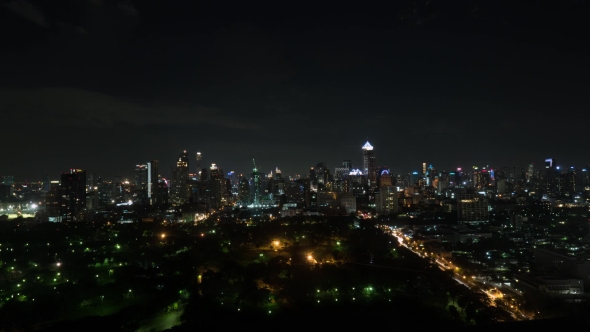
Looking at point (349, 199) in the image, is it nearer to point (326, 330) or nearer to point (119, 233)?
point (119, 233)


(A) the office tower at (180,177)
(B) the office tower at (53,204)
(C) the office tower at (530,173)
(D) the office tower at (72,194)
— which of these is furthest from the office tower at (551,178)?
(B) the office tower at (53,204)

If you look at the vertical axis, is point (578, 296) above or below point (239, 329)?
below

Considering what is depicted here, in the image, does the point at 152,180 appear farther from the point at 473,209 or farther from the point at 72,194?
the point at 473,209

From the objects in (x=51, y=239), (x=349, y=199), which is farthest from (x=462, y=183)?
(x=51, y=239)

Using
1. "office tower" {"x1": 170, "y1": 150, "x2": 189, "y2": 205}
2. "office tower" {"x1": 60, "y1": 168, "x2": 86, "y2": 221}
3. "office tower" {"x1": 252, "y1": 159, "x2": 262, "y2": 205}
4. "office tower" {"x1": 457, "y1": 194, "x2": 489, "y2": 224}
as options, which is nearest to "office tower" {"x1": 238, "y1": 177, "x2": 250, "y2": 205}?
"office tower" {"x1": 252, "y1": 159, "x2": 262, "y2": 205}

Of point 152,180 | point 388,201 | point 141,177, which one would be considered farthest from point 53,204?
point 388,201

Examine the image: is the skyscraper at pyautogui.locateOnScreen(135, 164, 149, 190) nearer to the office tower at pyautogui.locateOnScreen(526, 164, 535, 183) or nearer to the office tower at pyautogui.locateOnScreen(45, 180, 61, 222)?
the office tower at pyautogui.locateOnScreen(45, 180, 61, 222)
